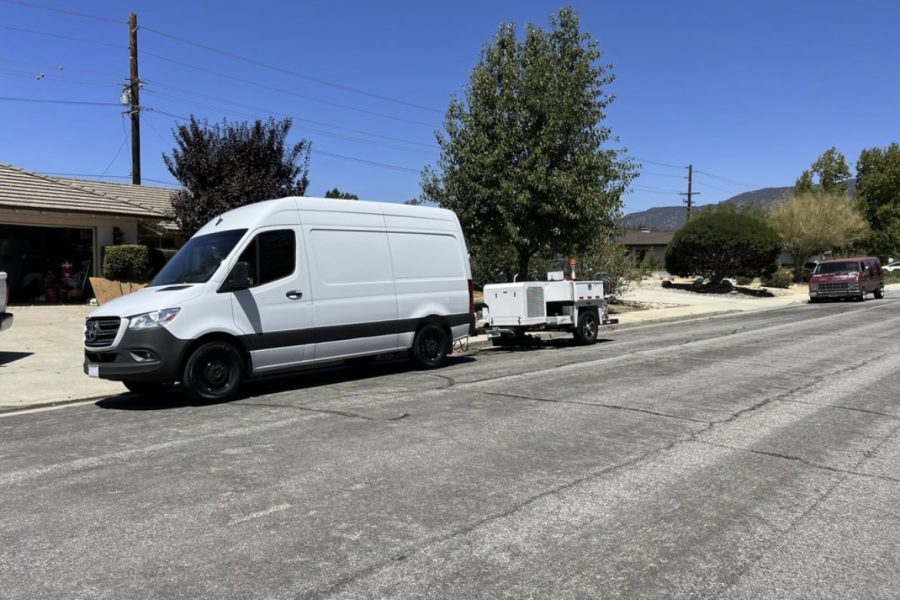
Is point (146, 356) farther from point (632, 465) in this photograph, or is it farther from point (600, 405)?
point (632, 465)

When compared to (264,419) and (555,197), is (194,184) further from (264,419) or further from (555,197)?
(264,419)

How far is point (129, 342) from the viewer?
7996 millimetres

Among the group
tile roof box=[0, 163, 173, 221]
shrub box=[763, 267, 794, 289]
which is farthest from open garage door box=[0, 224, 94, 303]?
shrub box=[763, 267, 794, 289]

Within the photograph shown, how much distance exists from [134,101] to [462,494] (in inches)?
1021

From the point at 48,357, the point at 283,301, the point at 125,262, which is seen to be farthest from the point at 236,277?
the point at 125,262

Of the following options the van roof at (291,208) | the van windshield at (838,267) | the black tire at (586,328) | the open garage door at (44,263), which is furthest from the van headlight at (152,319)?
the van windshield at (838,267)

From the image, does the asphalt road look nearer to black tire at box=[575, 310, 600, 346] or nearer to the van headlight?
the van headlight

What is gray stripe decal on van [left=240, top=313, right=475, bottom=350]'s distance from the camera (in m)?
8.83

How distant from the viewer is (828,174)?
56.1m

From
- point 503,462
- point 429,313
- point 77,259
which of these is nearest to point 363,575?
point 503,462

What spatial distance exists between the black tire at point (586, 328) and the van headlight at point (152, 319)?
8.83 meters

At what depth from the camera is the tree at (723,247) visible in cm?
3434

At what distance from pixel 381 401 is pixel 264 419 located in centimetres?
146

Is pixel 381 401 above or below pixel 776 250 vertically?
below
